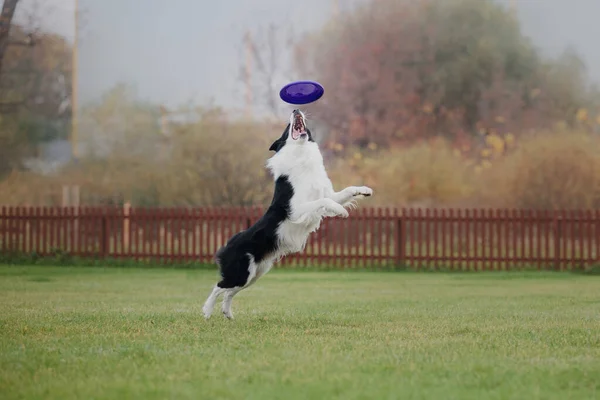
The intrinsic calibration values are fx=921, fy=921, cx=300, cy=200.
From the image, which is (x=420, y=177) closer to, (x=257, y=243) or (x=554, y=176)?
(x=554, y=176)

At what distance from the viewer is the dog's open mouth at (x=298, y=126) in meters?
9.20

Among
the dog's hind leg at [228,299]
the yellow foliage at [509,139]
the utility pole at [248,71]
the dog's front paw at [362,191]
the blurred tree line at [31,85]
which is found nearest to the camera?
the dog's front paw at [362,191]

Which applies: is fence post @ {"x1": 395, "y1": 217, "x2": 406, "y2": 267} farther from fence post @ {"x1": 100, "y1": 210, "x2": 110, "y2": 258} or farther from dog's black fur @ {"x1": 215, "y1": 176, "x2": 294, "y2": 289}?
dog's black fur @ {"x1": 215, "y1": 176, "x2": 294, "y2": 289}

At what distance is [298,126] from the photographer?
9.21 metres

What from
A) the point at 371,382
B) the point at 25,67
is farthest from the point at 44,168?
the point at 371,382

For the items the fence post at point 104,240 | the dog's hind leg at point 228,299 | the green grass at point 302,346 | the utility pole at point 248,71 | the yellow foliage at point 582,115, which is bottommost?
the green grass at point 302,346

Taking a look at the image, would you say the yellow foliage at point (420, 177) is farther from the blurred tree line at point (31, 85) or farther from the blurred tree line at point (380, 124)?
the blurred tree line at point (31, 85)

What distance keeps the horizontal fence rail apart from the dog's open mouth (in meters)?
11.9

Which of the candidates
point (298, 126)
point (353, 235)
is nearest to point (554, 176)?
point (353, 235)

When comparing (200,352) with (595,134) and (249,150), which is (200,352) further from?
(595,134)

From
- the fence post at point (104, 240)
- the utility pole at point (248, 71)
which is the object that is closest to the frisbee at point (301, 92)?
the fence post at point (104, 240)

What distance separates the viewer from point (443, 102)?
31797 millimetres

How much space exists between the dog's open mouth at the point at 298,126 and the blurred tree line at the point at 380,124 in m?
17.7

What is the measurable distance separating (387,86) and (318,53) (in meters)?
2.78
